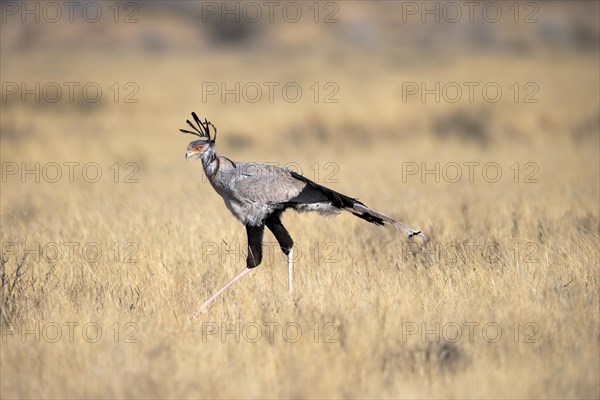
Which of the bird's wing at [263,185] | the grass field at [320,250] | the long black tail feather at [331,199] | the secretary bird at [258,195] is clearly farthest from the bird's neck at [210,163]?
the grass field at [320,250]

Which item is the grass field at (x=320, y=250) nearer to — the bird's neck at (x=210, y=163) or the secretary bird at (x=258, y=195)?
the secretary bird at (x=258, y=195)

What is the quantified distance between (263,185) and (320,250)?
1.27 meters

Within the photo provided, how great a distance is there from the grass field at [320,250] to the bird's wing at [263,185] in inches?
25.0

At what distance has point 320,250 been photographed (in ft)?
21.0

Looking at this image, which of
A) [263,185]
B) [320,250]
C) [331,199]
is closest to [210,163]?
[263,185]

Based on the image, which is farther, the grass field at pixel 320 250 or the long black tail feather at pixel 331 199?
the long black tail feather at pixel 331 199

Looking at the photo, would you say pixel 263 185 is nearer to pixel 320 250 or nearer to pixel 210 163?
pixel 210 163

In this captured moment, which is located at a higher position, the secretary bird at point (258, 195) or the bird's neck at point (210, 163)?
the bird's neck at point (210, 163)

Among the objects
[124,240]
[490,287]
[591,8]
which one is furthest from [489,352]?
[591,8]

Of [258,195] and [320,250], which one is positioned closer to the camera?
[258,195]

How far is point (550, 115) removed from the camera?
1375cm

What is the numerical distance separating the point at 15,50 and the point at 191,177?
16.3 m

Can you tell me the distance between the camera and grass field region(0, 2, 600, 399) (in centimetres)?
398

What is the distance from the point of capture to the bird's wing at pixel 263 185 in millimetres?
5297
